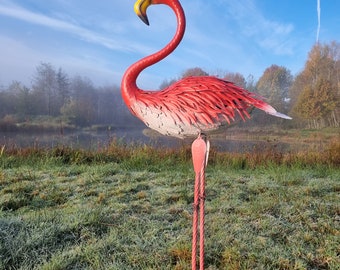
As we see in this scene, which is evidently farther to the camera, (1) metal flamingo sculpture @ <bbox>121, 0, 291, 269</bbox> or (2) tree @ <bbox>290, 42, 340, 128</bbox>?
(2) tree @ <bbox>290, 42, 340, 128</bbox>

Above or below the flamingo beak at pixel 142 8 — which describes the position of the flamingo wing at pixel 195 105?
below

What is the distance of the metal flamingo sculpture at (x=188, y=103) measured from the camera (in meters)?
1.64

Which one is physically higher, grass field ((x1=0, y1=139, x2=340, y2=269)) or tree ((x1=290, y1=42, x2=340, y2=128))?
tree ((x1=290, y1=42, x2=340, y2=128))

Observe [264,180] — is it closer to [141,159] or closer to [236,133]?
[141,159]

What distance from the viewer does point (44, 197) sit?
349 centimetres

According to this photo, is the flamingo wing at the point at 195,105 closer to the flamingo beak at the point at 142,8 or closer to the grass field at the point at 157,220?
the flamingo beak at the point at 142,8

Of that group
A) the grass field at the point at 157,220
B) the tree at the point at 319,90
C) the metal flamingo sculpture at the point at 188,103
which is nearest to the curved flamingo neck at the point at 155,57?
the metal flamingo sculpture at the point at 188,103

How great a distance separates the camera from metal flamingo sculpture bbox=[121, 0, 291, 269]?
1.64m

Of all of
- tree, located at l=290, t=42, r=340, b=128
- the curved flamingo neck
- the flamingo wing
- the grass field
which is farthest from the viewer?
tree, located at l=290, t=42, r=340, b=128

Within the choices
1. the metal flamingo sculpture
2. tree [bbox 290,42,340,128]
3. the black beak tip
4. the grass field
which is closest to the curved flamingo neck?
the metal flamingo sculpture

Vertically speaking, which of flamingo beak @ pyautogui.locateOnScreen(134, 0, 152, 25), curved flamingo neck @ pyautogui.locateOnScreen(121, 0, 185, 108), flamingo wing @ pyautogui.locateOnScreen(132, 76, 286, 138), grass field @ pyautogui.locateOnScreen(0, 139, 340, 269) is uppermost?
flamingo beak @ pyautogui.locateOnScreen(134, 0, 152, 25)

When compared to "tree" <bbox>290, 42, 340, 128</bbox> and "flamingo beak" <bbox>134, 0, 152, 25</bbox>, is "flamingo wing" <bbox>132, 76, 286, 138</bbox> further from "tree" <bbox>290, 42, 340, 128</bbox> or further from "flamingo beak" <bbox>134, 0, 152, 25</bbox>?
"tree" <bbox>290, 42, 340, 128</bbox>

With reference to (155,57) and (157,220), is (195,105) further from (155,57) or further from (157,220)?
(157,220)

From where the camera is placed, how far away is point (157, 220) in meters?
2.75
